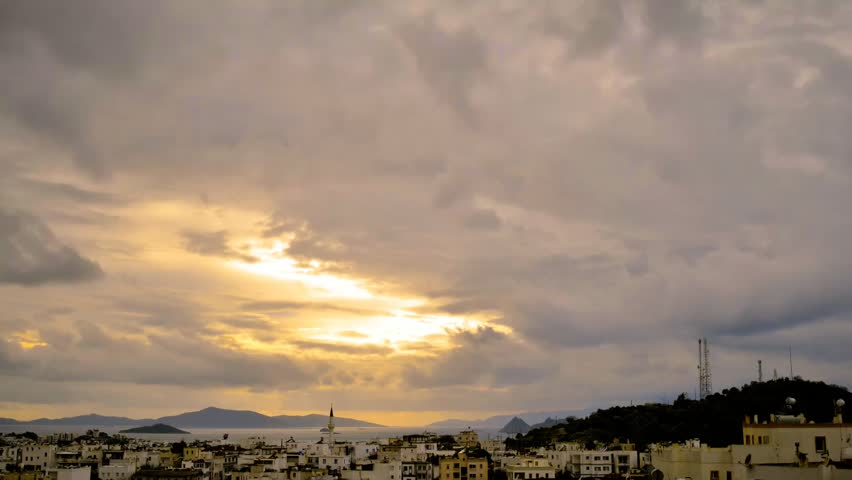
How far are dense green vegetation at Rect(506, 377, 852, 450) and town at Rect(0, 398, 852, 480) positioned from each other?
1552 centimetres

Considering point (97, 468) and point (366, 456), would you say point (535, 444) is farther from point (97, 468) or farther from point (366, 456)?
point (97, 468)

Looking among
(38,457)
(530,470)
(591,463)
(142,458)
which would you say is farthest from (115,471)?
(591,463)

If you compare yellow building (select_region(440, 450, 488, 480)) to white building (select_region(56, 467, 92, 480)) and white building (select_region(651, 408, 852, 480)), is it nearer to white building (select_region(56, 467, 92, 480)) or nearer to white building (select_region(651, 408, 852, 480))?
white building (select_region(56, 467, 92, 480))

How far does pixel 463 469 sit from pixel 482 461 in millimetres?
3105

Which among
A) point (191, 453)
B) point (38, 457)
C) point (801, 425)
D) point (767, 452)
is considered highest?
point (801, 425)

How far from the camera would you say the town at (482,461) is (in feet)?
178

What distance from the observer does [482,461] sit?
368 ft

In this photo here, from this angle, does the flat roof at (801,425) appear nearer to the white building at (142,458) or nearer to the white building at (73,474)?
the white building at (73,474)

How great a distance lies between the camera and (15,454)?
129375mm

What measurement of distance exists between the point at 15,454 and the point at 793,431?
115 meters

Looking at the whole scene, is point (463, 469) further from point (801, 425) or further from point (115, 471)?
point (801, 425)

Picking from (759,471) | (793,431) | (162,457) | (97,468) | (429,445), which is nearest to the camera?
(759,471)

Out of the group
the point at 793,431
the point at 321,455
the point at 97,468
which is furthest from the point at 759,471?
the point at 97,468

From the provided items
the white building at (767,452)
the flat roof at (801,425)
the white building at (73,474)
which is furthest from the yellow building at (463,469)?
the flat roof at (801,425)
